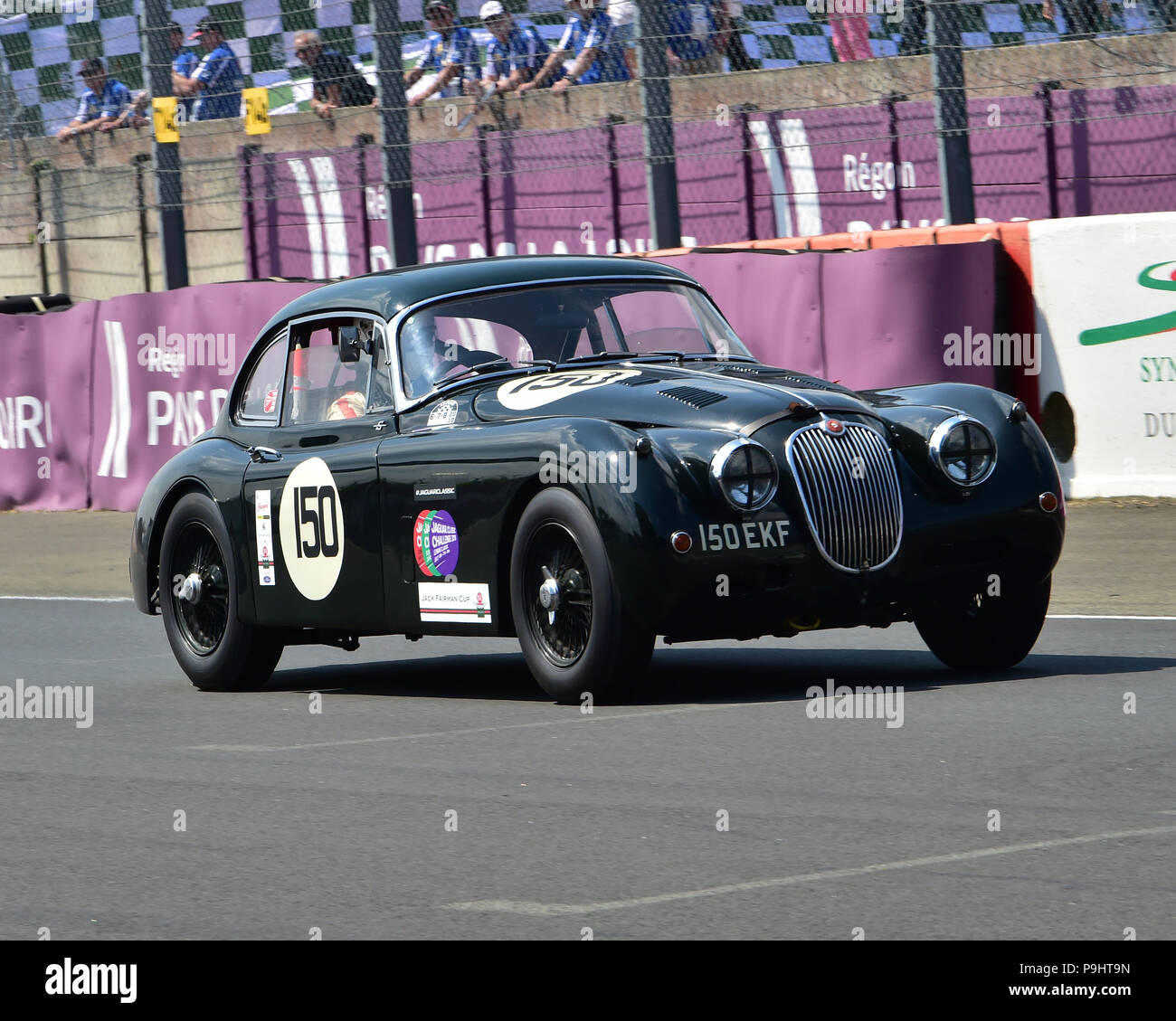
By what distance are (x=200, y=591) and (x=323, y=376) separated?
3.56 feet

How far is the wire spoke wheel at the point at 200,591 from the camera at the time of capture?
Result: 9.24 m

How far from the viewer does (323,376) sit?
902 centimetres

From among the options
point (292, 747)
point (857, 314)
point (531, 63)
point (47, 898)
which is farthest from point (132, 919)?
point (531, 63)

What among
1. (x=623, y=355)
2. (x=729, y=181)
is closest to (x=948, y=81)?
(x=729, y=181)

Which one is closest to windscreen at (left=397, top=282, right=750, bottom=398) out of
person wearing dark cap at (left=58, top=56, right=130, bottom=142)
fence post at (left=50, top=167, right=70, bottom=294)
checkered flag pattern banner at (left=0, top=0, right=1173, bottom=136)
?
checkered flag pattern banner at (left=0, top=0, right=1173, bottom=136)

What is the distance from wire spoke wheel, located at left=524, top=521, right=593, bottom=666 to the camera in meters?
7.46

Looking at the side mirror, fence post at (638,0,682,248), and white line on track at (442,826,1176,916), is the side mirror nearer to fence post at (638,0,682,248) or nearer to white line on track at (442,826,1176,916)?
white line on track at (442,826,1176,916)

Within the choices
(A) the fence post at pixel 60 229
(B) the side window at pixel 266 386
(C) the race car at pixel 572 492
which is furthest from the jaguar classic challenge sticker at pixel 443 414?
(A) the fence post at pixel 60 229

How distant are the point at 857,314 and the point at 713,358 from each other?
6.39 meters

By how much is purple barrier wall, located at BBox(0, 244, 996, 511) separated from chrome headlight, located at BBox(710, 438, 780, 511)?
23.9 feet

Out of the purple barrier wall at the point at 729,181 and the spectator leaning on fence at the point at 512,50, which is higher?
the spectator leaning on fence at the point at 512,50

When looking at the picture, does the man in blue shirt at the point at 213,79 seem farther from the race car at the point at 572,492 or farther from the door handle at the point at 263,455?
the door handle at the point at 263,455

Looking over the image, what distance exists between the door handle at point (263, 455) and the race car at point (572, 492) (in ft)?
0.09

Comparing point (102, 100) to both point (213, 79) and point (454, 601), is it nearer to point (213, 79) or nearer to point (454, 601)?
point (213, 79)
